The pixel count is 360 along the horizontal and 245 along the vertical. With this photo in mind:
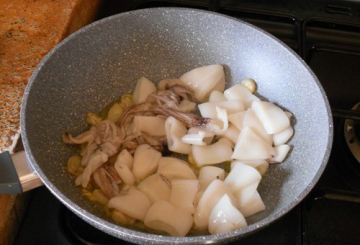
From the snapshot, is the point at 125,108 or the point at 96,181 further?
the point at 125,108

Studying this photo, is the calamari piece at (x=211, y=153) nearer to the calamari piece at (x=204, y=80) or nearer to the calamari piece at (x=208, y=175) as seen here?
the calamari piece at (x=208, y=175)

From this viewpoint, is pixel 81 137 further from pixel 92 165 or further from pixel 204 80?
pixel 204 80

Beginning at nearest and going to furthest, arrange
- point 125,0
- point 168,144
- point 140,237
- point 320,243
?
point 140,237 < point 320,243 < point 168,144 < point 125,0

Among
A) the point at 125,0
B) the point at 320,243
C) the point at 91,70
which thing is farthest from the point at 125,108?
the point at 320,243

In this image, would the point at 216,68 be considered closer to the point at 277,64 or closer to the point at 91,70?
the point at 277,64

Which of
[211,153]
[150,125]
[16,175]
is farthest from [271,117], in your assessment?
[16,175]

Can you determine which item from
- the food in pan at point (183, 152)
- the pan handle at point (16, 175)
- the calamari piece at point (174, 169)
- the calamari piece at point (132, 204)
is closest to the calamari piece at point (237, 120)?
the food in pan at point (183, 152)

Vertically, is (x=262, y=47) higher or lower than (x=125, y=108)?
higher
